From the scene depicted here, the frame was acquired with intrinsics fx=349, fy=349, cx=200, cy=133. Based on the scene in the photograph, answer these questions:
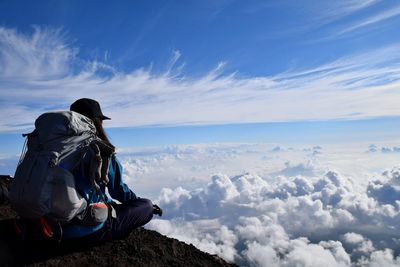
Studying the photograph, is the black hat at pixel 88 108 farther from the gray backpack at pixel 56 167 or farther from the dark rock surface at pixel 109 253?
the dark rock surface at pixel 109 253

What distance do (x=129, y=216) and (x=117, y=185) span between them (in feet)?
2.79

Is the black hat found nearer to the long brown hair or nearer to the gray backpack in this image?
the long brown hair

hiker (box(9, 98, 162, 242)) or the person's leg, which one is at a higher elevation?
hiker (box(9, 98, 162, 242))

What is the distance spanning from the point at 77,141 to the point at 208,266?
446cm

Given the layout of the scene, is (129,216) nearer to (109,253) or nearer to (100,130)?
(109,253)

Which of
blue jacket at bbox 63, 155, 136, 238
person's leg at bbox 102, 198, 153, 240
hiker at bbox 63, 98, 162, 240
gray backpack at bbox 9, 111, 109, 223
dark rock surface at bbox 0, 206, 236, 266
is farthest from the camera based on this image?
person's leg at bbox 102, 198, 153, 240

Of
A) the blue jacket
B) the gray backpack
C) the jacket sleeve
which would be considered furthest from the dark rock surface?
the gray backpack

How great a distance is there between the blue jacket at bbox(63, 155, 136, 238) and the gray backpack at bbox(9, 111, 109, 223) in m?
0.14

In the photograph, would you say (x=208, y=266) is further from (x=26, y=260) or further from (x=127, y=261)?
(x=26, y=260)

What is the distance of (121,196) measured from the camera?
700 cm

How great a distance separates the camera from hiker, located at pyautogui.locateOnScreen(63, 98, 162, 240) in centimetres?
636

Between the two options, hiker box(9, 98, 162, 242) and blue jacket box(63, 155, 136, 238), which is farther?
blue jacket box(63, 155, 136, 238)

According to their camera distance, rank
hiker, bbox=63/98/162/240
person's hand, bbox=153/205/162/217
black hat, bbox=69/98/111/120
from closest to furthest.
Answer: hiker, bbox=63/98/162/240, black hat, bbox=69/98/111/120, person's hand, bbox=153/205/162/217

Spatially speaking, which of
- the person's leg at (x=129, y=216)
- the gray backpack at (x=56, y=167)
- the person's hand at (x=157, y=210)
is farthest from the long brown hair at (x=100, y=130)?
the person's hand at (x=157, y=210)
